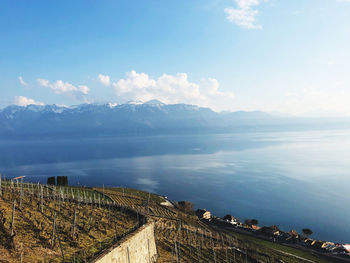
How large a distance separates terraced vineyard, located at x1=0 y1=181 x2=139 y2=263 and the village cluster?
46497 millimetres

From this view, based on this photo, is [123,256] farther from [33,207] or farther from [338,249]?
[338,249]

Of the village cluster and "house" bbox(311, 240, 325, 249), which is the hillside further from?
"house" bbox(311, 240, 325, 249)

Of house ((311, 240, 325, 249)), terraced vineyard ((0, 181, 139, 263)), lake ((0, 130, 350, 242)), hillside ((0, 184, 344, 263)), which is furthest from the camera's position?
lake ((0, 130, 350, 242))

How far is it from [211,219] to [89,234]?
58604 mm

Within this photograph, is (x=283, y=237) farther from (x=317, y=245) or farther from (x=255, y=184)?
(x=255, y=184)

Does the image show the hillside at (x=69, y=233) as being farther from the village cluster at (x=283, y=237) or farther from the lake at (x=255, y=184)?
the lake at (x=255, y=184)

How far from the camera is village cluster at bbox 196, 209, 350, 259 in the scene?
53.9 meters

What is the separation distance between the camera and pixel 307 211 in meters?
93.2

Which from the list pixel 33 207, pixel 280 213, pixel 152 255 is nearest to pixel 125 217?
pixel 152 255

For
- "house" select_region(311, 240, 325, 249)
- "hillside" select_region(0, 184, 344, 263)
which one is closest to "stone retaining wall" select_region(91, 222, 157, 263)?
"hillside" select_region(0, 184, 344, 263)

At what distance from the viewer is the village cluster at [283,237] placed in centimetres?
5391

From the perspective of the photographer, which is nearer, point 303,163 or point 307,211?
point 307,211

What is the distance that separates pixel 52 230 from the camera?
2019 centimetres

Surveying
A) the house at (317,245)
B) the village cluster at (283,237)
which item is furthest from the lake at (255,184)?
the house at (317,245)
